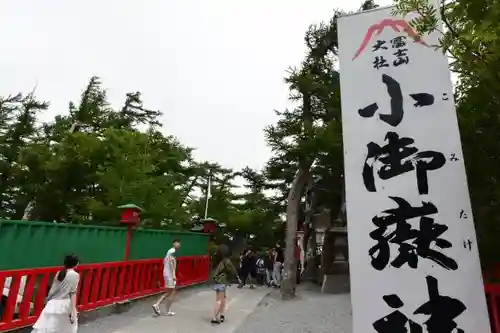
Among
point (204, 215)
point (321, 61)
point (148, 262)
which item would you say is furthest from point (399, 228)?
point (204, 215)

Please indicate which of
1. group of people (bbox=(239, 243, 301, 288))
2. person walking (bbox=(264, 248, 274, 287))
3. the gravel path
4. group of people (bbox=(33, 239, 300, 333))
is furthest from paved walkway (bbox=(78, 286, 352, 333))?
person walking (bbox=(264, 248, 274, 287))

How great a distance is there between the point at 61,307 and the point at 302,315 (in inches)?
231

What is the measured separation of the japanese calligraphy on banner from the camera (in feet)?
10.1

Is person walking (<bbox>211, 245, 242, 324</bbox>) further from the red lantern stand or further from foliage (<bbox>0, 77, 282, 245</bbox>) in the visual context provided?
foliage (<bbox>0, 77, 282, 245</bbox>)

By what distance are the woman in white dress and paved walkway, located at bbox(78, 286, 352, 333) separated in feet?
6.58

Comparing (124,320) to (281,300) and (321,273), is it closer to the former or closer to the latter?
(281,300)

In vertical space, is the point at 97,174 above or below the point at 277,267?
above

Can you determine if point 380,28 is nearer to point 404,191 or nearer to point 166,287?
point 404,191

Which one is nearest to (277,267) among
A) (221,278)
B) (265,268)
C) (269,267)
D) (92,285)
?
(269,267)

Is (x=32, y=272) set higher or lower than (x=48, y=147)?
lower

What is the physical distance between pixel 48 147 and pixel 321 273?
1308 centimetres

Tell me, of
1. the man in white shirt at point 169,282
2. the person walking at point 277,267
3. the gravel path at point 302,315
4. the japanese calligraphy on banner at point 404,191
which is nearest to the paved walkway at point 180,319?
the man in white shirt at point 169,282

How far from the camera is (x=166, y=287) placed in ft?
25.8

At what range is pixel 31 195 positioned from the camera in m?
16.6
